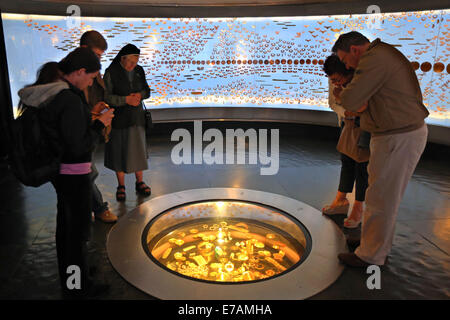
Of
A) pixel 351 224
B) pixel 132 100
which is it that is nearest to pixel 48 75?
pixel 132 100

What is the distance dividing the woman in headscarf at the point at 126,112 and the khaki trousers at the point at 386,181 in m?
2.36

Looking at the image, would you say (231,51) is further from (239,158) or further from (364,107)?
(364,107)

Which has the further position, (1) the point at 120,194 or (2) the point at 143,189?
(2) the point at 143,189

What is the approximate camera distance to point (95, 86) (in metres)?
3.04

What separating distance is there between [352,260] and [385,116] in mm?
1099

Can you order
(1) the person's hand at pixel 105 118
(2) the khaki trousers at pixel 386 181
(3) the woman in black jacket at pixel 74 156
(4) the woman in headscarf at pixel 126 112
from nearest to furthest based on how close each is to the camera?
(3) the woman in black jacket at pixel 74 156, (1) the person's hand at pixel 105 118, (2) the khaki trousers at pixel 386 181, (4) the woman in headscarf at pixel 126 112

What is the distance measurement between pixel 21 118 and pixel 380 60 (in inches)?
84.3

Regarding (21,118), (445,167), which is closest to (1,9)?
(21,118)

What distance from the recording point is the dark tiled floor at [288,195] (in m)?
2.32

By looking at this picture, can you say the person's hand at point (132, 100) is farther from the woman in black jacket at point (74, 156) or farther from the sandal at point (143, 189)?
the woman in black jacket at point (74, 156)

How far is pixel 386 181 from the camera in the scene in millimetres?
2281

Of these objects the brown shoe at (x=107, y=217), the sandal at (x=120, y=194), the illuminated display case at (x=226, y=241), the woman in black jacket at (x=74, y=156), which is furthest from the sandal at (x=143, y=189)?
the woman in black jacket at (x=74, y=156)

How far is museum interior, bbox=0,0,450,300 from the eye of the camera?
225cm
